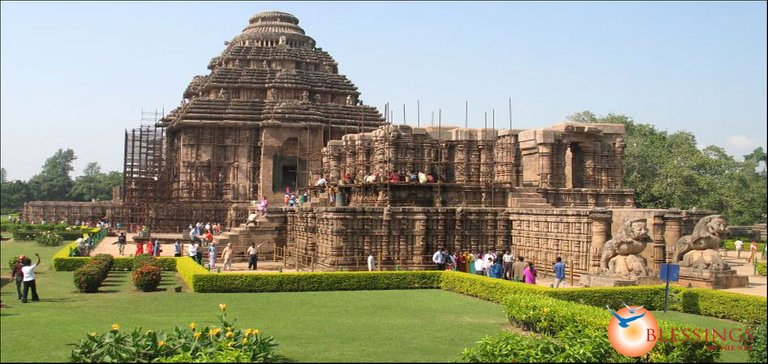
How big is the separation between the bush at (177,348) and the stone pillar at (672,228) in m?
15.2

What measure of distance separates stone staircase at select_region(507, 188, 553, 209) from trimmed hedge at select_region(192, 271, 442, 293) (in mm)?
6839

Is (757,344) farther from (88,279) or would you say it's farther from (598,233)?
(88,279)

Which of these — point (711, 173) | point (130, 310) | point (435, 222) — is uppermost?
point (711, 173)

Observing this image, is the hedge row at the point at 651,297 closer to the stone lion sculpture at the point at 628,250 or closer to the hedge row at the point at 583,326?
the stone lion sculpture at the point at 628,250

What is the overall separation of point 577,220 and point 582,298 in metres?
5.20

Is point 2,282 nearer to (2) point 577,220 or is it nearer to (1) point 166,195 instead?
(2) point 577,220

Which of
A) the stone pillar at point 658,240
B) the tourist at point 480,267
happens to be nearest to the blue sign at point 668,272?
the stone pillar at point 658,240

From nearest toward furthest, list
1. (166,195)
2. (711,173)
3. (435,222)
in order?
(435,222) < (166,195) < (711,173)

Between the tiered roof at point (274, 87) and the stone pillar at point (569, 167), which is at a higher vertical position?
the tiered roof at point (274, 87)

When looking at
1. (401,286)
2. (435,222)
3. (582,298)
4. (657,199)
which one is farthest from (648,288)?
(657,199)

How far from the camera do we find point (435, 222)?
83.3ft

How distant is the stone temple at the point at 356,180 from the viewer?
24.3 metres

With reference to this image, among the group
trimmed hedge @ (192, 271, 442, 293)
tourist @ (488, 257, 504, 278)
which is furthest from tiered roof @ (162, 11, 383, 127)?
trimmed hedge @ (192, 271, 442, 293)

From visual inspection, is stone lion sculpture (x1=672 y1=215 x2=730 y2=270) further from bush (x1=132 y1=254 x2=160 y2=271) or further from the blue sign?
bush (x1=132 y1=254 x2=160 y2=271)
